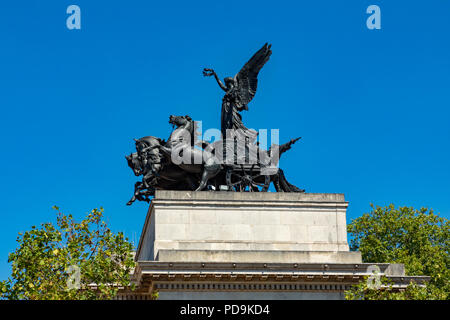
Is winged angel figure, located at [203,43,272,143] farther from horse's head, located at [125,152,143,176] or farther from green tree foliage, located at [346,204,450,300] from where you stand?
green tree foliage, located at [346,204,450,300]

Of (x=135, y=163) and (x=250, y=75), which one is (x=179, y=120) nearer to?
(x=135, y=163)

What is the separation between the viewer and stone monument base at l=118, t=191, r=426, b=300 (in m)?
34.4

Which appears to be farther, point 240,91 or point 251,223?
point 240,91

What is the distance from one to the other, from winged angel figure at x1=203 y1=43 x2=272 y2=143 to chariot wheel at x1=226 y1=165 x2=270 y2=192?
1500 millimetres

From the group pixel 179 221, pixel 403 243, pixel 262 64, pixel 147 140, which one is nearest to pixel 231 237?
pixel 179 221

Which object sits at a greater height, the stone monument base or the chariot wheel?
the chariot wheel

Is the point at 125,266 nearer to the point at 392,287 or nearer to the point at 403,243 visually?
the point at 392,287

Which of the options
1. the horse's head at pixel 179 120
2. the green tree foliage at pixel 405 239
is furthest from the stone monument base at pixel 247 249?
the green tree foliage at pixel 405 239

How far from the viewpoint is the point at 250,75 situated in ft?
135

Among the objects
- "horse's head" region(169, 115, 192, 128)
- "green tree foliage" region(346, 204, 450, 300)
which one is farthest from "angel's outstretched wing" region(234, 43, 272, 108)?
"green tree foliage" region(346, 204, 450, 300)

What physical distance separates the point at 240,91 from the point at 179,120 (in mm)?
2984

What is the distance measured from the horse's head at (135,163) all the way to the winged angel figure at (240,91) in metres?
3.58

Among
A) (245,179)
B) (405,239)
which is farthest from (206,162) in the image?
(405,239)

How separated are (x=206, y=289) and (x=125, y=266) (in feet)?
10.7
